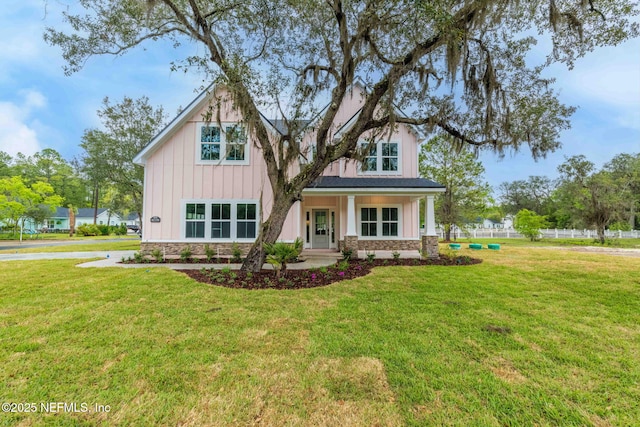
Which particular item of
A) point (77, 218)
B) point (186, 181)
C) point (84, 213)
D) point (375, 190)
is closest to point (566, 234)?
point (375, 190)

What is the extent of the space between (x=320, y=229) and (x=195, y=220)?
18.4 feet

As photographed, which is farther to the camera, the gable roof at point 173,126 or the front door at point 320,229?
the front door at point 320,229

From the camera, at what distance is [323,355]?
130 inches

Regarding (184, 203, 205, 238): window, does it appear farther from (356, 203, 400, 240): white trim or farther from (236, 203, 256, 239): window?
(356, 203, 400, 240): white trim

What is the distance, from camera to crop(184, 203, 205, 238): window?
10.8 meters

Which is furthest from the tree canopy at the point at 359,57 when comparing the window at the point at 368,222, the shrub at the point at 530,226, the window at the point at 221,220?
the shrub at the point at 530,226

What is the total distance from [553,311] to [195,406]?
5966mm

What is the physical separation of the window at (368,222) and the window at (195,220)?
692cm

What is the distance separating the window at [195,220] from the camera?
35.5ft

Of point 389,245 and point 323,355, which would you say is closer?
point 323,355

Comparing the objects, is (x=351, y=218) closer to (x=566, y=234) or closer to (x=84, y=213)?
(x=566, y=234)

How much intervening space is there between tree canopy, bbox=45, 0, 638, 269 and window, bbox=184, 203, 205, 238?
417cm

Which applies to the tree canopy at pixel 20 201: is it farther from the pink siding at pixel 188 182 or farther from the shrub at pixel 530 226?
the shrub at pixel 530 226

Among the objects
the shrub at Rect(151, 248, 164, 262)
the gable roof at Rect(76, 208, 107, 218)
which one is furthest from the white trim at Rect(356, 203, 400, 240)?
the gable roof at Rect(76, 208, 107, 218)
